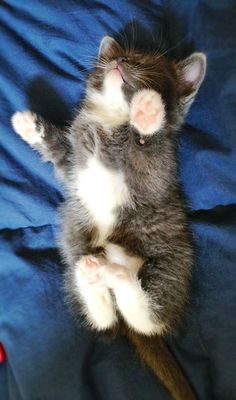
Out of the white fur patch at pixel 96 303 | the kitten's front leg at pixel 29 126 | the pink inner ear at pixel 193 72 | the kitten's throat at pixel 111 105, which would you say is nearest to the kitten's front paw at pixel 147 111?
the kitten's throat at pixel 111 105

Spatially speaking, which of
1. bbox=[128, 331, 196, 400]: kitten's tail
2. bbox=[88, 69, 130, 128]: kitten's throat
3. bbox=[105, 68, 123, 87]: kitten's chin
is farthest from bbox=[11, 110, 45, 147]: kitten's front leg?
bbox=[128, 331, 196, 400]: kitten's tail

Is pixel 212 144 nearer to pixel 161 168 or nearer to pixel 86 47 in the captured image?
pixel 161 168

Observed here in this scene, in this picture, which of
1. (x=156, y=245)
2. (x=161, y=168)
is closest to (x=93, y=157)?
(x=161, y=168)

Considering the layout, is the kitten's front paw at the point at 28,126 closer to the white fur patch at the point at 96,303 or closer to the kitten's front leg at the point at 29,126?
the kitten's front leg at the point at 29,126

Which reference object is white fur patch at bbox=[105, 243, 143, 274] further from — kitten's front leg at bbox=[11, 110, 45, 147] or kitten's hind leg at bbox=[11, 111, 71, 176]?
kitten's front leg at bbox=[11, 110, 45, 147]


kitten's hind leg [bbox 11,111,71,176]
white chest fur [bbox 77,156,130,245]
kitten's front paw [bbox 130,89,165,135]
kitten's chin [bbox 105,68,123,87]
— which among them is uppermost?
kitten's chin [bbox 105,68,123,87]

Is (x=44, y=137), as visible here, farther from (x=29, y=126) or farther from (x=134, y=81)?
(x=134, y=81)
